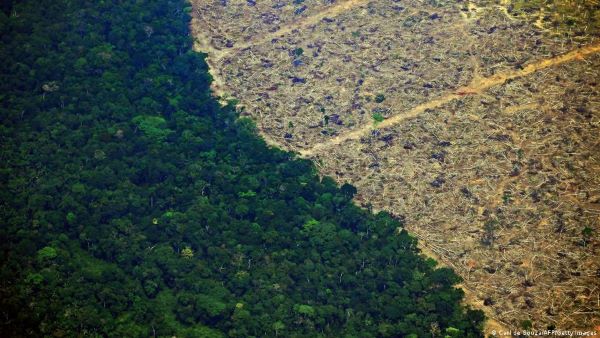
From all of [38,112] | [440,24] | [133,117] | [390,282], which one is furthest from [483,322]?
[38,112]

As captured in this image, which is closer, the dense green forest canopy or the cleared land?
the dense green forest canopy

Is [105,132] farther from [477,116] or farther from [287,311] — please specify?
[477,116]

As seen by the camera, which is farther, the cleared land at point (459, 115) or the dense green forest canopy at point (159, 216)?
the cleared land at point (459, 115)

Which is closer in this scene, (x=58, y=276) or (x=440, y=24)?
(x=58, y=276)
